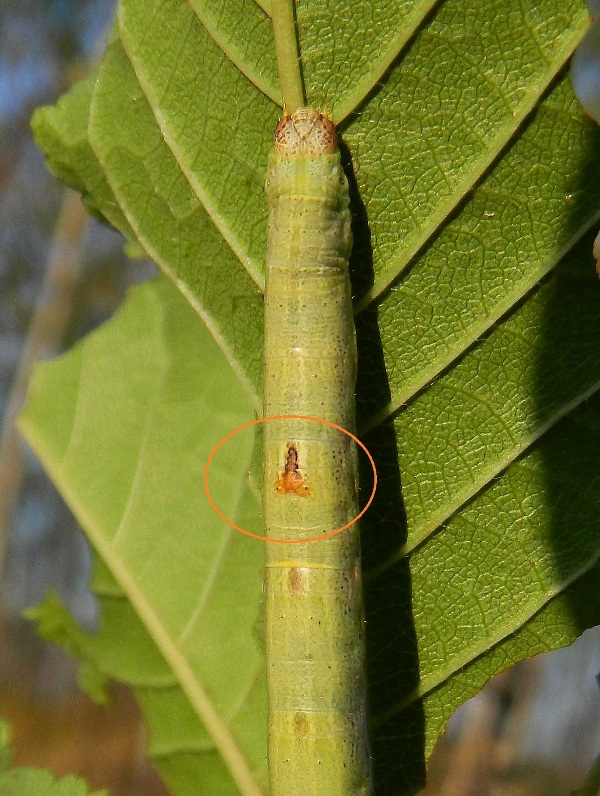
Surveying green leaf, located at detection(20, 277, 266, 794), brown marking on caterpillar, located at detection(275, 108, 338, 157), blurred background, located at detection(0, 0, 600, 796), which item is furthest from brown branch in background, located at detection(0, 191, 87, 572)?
brown marking on caterpillar, located at detection(275, 108, 338, 157)

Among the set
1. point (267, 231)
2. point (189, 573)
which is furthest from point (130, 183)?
point (189, 573)

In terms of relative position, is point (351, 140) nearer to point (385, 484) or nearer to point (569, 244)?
point (569, 244)

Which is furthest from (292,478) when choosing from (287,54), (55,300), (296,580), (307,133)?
(55,300)

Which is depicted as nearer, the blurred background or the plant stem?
the plant stem

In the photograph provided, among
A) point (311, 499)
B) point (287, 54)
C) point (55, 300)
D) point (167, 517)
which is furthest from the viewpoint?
point (55, 300)

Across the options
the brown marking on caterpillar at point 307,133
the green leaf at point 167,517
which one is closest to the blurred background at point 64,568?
the green leaf at point 167,517

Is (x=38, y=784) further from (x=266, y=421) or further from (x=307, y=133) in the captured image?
(x=307, y=133)

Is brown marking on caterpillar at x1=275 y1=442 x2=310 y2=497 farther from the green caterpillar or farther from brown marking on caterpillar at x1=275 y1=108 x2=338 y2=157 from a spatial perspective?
brown marking on caterpillar at x1=275 y1=108 x2=338 y2=157
